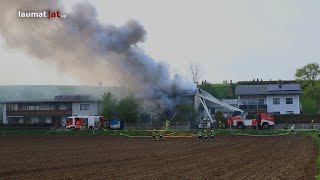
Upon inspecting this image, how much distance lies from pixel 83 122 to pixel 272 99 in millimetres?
37878

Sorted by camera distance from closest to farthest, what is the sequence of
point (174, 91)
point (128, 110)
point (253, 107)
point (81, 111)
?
point (174, 91) < point (128, 110) < point (253, 107) < point (81, 111)

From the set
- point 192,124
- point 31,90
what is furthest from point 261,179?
point 31,90

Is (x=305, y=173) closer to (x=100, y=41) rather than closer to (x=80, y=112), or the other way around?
(x=100, y=41)

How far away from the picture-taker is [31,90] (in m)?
119

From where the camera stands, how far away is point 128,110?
235ft

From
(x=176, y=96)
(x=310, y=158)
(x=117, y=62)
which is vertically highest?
(x=117, y=62)

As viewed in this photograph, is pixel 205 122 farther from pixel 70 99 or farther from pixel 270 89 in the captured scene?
pixel 70 99

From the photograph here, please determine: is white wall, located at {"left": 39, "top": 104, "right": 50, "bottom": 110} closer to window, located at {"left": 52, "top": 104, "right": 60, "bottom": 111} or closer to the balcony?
the balcony

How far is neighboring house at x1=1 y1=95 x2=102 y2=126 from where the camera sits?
91875 mm

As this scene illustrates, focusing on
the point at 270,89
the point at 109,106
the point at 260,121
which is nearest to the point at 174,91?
the point at 260,121

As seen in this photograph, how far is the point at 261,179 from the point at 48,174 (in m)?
8.43

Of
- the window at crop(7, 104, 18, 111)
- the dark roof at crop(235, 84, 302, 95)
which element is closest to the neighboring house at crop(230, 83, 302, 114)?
the dark roof at crop(235, 84, 302, 95)

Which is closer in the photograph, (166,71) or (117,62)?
(117,62)

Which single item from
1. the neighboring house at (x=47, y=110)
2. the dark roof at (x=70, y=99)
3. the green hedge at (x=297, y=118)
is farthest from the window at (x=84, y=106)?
the green hedge at (x=297, y=118)
